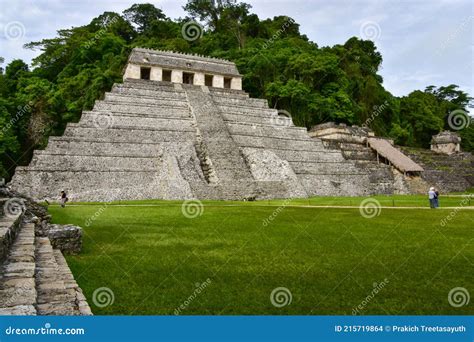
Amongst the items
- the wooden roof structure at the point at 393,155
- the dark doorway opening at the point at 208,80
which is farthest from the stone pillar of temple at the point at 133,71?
the wooden roof structure at the point at 393,155

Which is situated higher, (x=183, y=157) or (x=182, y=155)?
(x=182, y=155)

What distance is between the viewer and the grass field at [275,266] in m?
5.97

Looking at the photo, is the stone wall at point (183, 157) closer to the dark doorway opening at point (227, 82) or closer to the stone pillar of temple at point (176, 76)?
the stone pillar of temple at point (176, 76)

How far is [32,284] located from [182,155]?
78.0ft

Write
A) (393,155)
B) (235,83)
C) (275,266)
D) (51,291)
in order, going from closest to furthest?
(51,291) < (275,266) < (393,155) < (235,83)

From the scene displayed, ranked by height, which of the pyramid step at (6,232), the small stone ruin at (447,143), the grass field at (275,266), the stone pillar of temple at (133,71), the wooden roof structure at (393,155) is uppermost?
the stone pillar of temple at (133,71)

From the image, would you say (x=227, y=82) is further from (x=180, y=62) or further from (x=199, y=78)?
(x=180, y=62)

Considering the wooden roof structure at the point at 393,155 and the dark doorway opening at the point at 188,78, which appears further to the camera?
the dark doorway opening at the point at 188,78

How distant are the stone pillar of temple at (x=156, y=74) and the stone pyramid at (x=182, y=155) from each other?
186 cm

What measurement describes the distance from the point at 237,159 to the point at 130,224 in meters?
17.0

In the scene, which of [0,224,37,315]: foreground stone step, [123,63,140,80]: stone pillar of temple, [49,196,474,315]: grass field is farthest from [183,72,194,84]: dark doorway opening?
[0,224,37,315]: foreground stone step

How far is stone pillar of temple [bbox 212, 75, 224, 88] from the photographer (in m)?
46.2

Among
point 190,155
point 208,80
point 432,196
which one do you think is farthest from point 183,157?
point 208,80

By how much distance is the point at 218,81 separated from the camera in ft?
152
